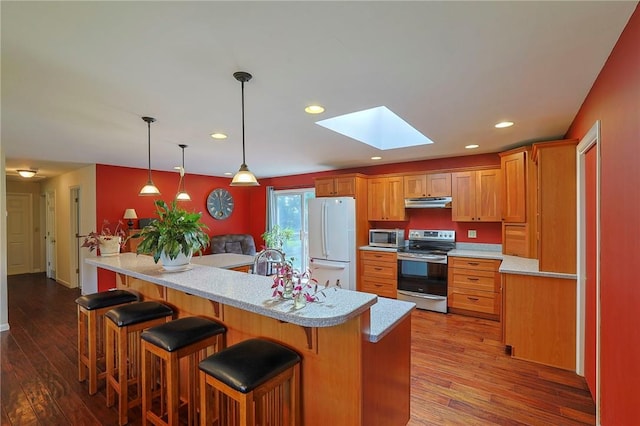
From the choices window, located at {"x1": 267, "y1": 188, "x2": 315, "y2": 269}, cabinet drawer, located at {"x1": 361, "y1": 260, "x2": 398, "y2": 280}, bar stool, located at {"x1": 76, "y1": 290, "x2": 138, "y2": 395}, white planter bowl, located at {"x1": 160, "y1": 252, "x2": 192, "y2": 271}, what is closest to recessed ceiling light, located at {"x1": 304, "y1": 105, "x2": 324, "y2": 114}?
white planter bowl, located at {"x1": 160, "y1": 252, "x2": 192, "y2": 271}

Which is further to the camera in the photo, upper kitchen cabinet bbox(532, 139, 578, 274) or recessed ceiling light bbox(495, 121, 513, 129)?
recessed ceiling light bbox(495, 121, 513, 129)

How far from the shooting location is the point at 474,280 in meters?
4.00

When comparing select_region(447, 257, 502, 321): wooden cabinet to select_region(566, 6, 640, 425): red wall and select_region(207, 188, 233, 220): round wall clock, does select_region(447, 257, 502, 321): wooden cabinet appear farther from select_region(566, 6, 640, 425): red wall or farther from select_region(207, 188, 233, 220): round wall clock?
select_region(207, 188, 233, 220): round wall clock

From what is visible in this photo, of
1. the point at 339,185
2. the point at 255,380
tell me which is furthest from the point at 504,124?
the point at 255,380

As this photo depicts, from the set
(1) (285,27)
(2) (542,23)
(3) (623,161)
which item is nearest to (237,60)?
(1) (285,27)

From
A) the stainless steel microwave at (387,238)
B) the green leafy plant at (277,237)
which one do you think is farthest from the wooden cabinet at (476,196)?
the green leafy plant at (277,237)

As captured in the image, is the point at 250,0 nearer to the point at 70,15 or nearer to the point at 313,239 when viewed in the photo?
the point at 70,15

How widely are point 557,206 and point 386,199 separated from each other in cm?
254

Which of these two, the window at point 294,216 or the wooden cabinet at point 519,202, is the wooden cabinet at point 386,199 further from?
the window at point 294,216

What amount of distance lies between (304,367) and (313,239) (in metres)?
3.66

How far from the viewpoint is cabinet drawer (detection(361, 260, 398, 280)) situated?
467 cm

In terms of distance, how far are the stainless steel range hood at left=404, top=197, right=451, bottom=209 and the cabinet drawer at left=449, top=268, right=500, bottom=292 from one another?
3.24 ft

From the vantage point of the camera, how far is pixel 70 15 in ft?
4.22

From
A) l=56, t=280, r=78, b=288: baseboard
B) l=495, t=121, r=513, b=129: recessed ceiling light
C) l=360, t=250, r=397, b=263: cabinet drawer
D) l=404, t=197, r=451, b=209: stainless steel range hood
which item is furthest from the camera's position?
l=56, t=280, r=78, b=288: baseboard
